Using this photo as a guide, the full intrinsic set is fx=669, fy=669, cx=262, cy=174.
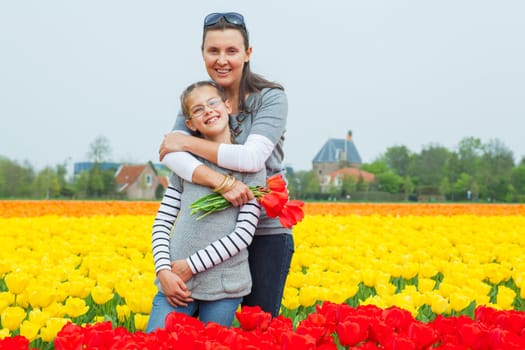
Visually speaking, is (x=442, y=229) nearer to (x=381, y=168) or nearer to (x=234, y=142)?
(x=234, y=142)

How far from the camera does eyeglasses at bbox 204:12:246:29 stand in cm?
318

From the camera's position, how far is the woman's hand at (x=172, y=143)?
10.3 ft

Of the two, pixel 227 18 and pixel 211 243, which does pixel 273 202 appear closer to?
pixel 211 243

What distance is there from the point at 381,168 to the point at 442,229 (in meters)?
59.0

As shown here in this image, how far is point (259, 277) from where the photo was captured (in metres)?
3.28

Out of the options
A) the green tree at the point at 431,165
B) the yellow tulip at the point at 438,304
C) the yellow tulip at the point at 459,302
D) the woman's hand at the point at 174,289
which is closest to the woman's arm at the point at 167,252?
the woman's hand at the point at 174,289

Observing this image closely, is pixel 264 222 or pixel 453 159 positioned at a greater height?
pixel 453 159

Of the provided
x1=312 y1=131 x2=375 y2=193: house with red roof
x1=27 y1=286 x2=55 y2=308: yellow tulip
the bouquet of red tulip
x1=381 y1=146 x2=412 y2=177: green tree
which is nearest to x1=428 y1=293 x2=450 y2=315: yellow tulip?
the bouquet of red tulip

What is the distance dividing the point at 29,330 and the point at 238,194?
45.6 inches

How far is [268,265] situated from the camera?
10.7ft

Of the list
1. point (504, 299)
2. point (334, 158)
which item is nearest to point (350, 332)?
point (504, 299)

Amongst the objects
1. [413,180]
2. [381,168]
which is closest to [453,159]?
[413,180]

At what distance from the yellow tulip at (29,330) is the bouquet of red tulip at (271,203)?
36.1 inches

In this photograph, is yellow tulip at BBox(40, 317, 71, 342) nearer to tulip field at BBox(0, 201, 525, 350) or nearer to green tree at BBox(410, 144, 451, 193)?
tulip field at BBox(0, 201, 525, 350)
